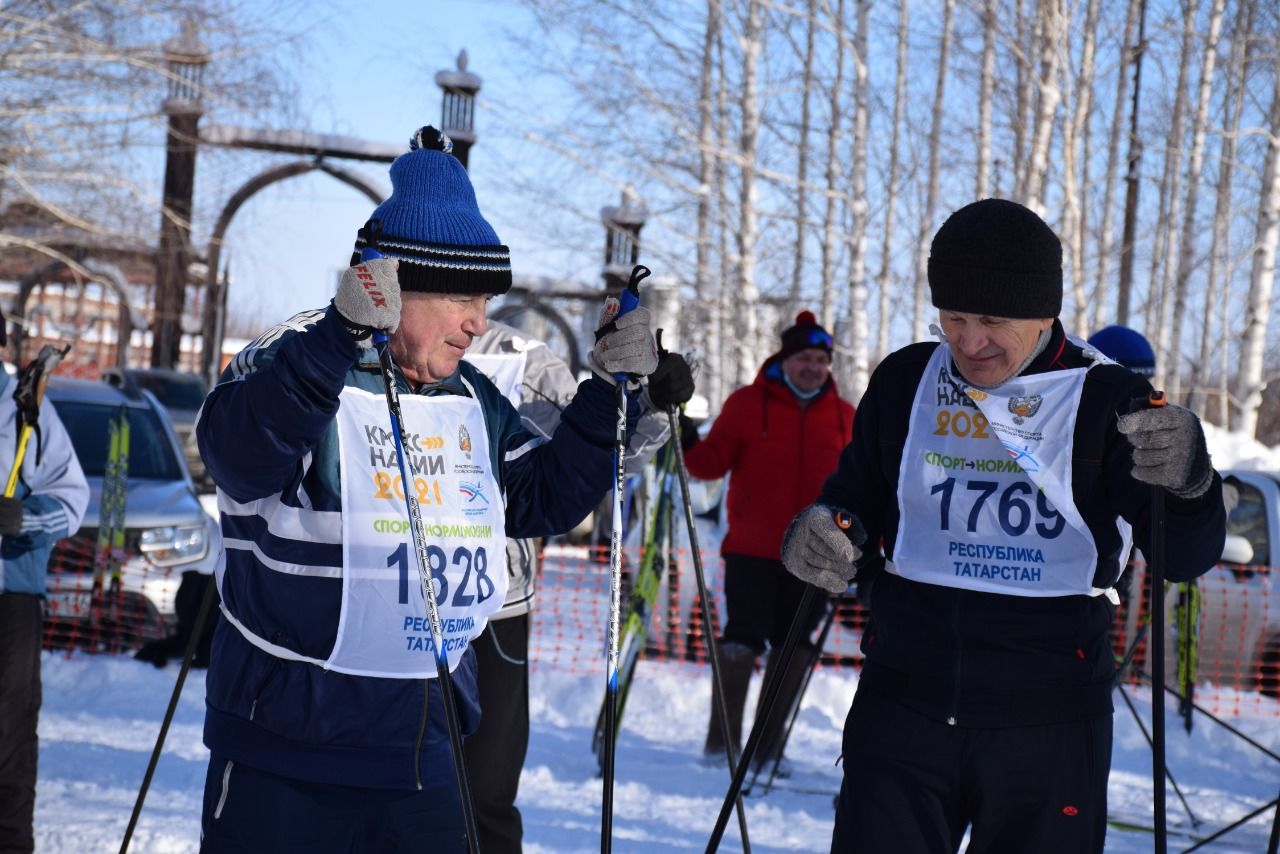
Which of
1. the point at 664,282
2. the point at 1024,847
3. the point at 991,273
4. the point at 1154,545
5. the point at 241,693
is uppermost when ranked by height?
the point at 664,282

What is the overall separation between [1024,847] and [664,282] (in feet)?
34.4

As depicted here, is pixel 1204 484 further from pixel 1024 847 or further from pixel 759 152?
pixel 759 152

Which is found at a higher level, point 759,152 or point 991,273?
point 759,152

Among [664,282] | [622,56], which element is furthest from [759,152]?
[664,282]

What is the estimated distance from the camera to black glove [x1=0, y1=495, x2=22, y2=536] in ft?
12.9

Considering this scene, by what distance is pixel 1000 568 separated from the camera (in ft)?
8.66

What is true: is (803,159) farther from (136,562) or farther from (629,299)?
(629,299)

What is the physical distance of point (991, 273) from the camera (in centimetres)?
264

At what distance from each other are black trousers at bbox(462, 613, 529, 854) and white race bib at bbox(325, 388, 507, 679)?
3.35 feet

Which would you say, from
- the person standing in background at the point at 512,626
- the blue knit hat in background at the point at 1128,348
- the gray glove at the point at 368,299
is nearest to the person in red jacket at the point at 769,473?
the blue knit hat in background at the point at 1128,348

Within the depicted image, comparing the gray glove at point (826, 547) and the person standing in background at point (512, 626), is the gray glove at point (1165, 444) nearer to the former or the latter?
the gray glove at point (826, 547)

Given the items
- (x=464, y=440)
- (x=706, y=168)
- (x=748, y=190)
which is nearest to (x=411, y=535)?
(x=464, y=440)

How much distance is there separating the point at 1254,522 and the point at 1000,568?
23.1 ft

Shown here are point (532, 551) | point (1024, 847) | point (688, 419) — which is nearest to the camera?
point (1024, 847)
